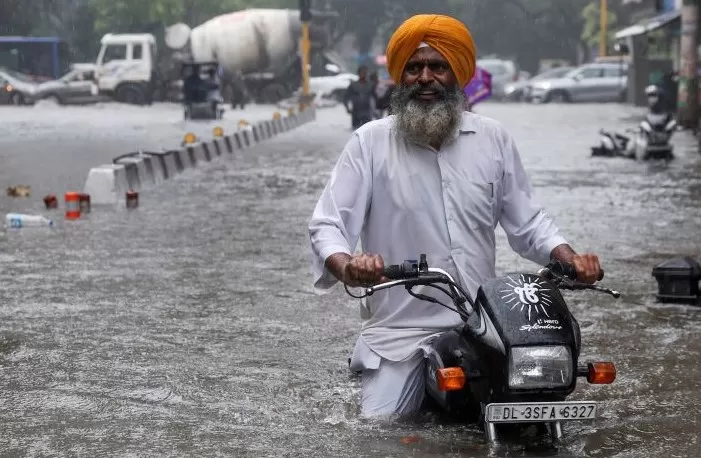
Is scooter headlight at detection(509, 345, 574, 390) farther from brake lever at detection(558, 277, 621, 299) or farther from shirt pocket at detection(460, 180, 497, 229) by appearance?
shirt pocket at detection(460, 180, 497, 229)

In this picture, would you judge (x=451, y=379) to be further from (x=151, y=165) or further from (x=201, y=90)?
(x=201, y=90)

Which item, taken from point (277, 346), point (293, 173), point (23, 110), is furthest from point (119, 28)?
point (277, 346)

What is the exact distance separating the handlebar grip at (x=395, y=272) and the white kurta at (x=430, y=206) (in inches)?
24.0

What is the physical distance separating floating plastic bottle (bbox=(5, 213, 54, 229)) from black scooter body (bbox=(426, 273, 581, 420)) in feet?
26.4

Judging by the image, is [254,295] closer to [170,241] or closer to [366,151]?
[170,241]

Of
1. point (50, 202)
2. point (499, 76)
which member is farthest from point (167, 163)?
point (499, 76)

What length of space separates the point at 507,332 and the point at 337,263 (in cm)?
62

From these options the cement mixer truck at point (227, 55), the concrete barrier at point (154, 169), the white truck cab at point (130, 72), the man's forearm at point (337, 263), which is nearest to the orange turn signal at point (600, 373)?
the man's forearm at point (337, 263)

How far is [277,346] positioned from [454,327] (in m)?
1.97

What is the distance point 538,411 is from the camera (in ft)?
15.8

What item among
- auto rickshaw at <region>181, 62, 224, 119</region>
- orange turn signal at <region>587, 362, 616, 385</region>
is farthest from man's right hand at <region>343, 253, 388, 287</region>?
auto rickshaw at <region>181, 62, 224, 119</region>

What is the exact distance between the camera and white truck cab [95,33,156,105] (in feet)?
162

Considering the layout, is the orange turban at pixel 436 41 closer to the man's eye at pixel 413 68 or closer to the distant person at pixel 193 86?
the man's eye at pixel 413 68

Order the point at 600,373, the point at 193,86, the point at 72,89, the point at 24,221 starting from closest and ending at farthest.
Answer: the point at 600,373 → the point at 24,221 → the point at 193,86 → the point at 72,89
